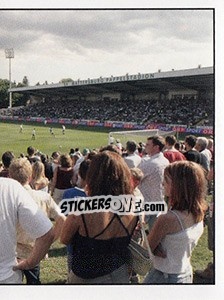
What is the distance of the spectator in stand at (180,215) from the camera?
1.78m

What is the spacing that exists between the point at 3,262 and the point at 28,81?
2.33m

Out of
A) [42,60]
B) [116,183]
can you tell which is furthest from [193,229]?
[42,60]

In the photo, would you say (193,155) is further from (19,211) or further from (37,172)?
(19,211)

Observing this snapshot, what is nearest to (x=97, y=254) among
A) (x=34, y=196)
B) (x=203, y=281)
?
(x=34, y=196)

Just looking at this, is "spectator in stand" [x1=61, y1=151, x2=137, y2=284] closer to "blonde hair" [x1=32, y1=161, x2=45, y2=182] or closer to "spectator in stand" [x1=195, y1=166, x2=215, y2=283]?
"spectator in stand" [x1=195, y1=166, x2=215, y2=283]

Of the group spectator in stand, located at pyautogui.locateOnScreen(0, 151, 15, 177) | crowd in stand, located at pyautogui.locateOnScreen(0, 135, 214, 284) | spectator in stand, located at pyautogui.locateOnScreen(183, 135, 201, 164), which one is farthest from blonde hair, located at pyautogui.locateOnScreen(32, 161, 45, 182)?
spectator in stand, located at pyautogui.locateOnScreen(183, 135, 201, 164)

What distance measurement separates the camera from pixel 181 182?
1.79 meters

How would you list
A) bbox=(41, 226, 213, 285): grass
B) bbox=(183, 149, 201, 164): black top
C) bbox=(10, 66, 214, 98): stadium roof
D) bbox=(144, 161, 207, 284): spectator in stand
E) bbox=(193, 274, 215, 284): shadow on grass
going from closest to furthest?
bbox=(144, 161, 207, 284): spectator in stand → bbox=(193, 274, 215, 284): shadow on grass → bbox=(41, 226, 213, 285): grass → bbox=(183, 149, 201, 164): black top → bbox=(10, 66, 214, 98): stadium roof

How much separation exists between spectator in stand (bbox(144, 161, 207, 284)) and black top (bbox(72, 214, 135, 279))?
153 mm

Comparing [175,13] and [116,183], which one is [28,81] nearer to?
[175,13]

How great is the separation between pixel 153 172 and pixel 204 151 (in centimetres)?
70

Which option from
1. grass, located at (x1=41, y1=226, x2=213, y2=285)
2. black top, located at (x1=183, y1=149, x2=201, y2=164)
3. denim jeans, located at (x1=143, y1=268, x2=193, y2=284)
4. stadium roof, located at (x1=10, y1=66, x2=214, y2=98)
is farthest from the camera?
stadium roof, located at (x1=10, y1=66, x2=214, y2=98)

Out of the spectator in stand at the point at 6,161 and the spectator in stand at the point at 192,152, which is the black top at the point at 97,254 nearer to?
the spectator in stand at the point at 6,161

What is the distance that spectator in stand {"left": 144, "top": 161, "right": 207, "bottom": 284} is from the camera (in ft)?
5.85
